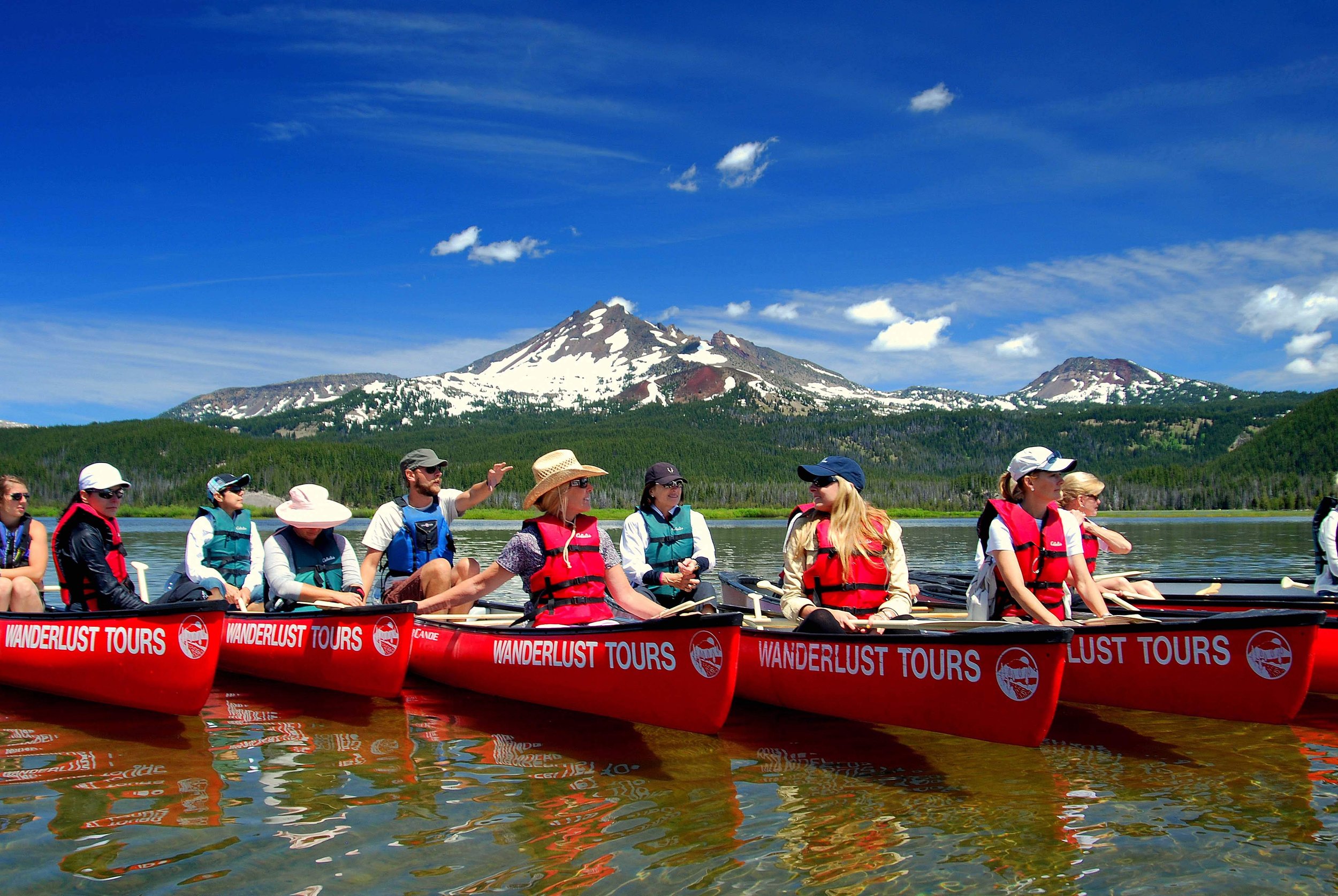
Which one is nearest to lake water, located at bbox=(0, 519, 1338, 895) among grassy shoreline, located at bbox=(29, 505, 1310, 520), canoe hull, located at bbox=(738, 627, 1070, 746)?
canoe hull, located at bbox=(738, 627, 1070, 746)

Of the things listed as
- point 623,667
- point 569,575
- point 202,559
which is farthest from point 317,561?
point 623,667

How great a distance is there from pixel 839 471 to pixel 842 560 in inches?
29.1

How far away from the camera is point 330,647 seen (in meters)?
9.05

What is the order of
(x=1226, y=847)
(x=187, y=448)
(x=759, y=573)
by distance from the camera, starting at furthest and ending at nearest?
(x=187, y=448) → (x=759, y=573) → (x=1226, y=847)

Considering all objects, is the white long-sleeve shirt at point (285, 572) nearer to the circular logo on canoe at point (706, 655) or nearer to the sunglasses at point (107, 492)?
the sunglasses at point (107, 492)

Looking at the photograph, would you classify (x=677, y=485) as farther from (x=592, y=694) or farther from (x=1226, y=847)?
(x=1226, y=847)

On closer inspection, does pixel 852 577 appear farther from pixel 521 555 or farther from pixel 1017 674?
pixel 521 555

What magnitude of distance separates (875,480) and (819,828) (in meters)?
154

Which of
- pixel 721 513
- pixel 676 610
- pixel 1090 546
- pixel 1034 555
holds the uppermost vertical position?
pixel 1034 555

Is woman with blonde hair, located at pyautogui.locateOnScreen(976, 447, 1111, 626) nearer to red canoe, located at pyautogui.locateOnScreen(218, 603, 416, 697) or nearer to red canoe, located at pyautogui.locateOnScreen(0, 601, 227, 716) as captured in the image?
red canoe, located at pyautogui.locateOnScreen(218, 603, 416, 697)

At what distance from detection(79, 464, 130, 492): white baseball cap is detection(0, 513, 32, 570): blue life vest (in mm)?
1729

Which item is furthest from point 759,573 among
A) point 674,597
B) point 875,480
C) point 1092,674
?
point 875,480

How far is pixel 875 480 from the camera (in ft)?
512

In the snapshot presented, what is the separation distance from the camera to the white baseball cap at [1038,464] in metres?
7.53
